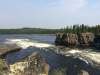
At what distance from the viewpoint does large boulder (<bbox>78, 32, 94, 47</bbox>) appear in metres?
81.9

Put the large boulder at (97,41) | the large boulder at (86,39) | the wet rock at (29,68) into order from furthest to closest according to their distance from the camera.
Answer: the large boulder at (86,39) → the large boulder at (97,41) → the wet rock at (29,68)

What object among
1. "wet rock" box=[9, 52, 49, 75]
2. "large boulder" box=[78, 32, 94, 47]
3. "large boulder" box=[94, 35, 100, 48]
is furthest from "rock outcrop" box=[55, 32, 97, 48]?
"wet rock" box=[9, 52, 49, 75]

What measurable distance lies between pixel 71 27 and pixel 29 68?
82.1m

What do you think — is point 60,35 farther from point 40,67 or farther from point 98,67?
point 40,67

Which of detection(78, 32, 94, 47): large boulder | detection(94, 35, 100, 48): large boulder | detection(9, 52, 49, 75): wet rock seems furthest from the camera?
detection(78, 32, 94, 47): large boulder

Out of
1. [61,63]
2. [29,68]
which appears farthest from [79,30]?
[29,68]

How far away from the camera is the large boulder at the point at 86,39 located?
81.9 metres

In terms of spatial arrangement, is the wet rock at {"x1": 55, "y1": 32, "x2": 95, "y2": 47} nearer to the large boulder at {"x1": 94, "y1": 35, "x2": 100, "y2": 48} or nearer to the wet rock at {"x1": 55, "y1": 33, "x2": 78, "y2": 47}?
the wet rock at {"x1": 55, "y1": 33, "x2": 78, "y2": 47}

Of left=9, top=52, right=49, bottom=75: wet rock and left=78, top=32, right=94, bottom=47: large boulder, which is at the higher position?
left=9, top=52, right=49, bottom=75: wet rock

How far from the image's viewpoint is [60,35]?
88.1m

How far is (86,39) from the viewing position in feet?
272

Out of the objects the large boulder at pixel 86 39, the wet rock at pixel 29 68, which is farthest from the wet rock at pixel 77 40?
the wet rock at pixel 29 68

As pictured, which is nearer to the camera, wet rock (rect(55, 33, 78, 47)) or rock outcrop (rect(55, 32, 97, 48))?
rock outcrop (rect(55, 32, 97, 48))

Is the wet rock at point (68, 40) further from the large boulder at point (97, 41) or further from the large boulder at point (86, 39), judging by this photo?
the large boulder at point (97, 41)
